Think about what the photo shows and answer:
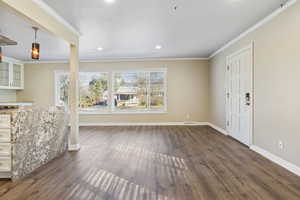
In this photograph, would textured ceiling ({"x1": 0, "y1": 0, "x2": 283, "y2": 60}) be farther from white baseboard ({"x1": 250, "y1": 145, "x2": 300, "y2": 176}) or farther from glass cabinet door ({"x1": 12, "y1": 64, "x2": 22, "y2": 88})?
white baseboard ({"x1": 250, "y1": 145, "x2": 300, "y2": 176})

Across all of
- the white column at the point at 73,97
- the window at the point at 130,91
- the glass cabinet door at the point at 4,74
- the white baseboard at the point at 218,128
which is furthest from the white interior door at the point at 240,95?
the glass cabinet door at the point at 4,74

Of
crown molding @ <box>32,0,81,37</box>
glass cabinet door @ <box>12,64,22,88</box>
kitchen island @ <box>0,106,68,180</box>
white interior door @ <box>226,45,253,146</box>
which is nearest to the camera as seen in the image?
kitchen island @ <box>0,106,68,180</box>

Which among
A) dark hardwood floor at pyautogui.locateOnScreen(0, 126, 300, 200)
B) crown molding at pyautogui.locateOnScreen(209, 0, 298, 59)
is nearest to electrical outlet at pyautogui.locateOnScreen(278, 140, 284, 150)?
dark hardwood floor at pyautogui.locateOnScreen(0, 126, 300, 200)

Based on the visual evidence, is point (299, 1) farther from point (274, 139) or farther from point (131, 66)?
point (131, 66)

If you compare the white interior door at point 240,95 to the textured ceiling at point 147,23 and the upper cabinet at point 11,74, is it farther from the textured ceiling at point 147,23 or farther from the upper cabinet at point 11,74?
the upper cabinet at point 11,74

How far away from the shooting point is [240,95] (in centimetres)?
442

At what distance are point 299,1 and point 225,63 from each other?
109 inches

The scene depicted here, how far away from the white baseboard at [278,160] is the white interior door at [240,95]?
0.32m

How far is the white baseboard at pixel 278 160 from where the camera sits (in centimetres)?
268

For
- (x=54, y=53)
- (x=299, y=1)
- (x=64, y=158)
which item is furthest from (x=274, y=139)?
(x=54, y=53)

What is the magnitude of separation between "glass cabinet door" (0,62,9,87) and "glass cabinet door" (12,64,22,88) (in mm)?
343

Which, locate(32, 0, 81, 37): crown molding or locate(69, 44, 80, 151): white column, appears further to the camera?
locate(69, 44, 80, 151): white column

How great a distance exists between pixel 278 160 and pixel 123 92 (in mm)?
5367

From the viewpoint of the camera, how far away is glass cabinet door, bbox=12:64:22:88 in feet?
22.0
